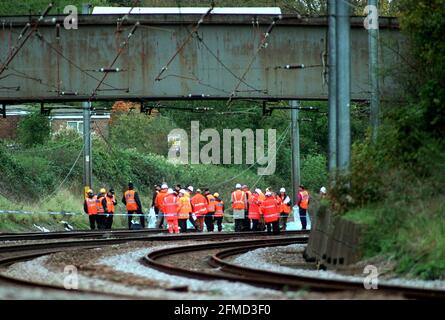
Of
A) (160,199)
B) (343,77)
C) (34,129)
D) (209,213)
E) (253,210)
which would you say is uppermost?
(34,129)

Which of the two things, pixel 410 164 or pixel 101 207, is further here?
pixel 101 207

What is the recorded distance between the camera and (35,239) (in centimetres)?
3488

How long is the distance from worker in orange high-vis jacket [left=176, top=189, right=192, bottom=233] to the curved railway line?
118cm

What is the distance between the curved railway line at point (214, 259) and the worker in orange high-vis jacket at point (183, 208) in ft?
3.86

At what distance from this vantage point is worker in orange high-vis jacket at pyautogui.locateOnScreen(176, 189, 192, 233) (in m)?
39.1

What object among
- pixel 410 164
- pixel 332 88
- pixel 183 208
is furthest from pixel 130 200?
pixel 410 164

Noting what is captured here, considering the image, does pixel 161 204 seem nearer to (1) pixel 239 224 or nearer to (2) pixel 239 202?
(2) pixel 239 202

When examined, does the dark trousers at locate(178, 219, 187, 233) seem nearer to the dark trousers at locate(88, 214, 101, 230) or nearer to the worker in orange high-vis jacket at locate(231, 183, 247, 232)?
the worker in orange high-vis jacket at locate(231, 183, 247, 232)

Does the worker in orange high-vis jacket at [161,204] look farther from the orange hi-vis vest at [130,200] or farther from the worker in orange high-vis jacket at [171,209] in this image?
the orange hi-vis vest at [130,200]

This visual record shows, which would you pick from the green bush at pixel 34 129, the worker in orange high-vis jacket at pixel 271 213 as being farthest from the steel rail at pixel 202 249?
the green bush at pixel 34 129

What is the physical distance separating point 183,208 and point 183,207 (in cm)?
5

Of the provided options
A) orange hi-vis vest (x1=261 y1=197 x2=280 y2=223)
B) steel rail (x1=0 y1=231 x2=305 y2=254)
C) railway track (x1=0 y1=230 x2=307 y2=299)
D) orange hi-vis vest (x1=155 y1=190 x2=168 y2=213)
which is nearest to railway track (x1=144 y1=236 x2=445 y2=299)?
railway track (x1=0 y1=230 x2=307 y2=299)

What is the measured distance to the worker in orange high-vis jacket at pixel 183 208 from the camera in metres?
39.1

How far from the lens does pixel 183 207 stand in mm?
39594
